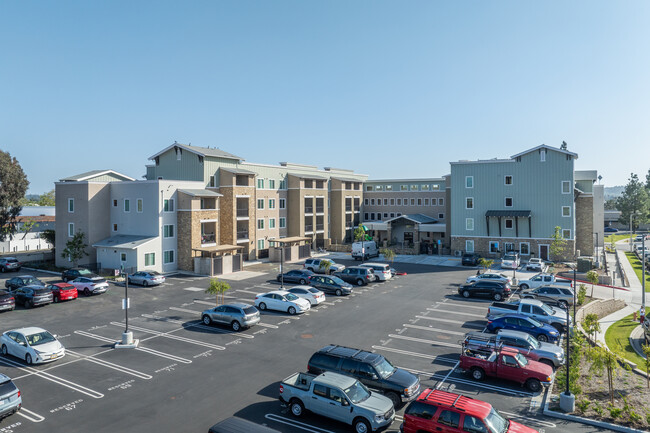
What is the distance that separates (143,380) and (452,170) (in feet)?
166

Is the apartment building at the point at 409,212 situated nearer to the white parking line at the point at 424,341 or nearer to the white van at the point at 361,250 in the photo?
the white van at the point at 361,250

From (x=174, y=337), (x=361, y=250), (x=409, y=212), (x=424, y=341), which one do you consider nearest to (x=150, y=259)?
(x=174, y=337)

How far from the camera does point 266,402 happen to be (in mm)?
16641

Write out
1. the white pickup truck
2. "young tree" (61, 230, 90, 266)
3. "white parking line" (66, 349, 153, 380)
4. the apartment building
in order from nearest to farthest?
1. "white parking line" (66, 349, 153, 380)
2. the white pickup truck
3. "young tree" (61, 230, 90, 266)
4. the apartment building

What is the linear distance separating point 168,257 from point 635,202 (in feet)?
334

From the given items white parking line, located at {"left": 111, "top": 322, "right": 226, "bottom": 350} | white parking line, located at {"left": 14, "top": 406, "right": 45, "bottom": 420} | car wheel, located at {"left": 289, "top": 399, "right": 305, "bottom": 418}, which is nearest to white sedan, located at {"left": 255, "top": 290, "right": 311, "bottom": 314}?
white parking line, located at {"left": 111, "top": 322, "right": 226, "bottom": 350}

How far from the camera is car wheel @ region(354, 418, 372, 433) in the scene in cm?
1414

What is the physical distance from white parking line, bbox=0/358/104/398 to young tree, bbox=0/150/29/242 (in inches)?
1855

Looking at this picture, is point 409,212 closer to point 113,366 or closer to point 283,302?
point 283,302

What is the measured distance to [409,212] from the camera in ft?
252

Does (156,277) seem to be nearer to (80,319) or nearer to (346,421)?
(80,319)

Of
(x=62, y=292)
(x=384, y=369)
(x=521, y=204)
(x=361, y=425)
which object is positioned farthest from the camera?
(x=521, y=204)

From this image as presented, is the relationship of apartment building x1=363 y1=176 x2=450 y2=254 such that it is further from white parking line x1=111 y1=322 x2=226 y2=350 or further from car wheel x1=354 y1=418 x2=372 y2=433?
car wheel x1=354 y1=418 x2=372 y2=433

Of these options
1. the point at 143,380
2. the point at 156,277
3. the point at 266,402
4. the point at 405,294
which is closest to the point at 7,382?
the point at 143,380
